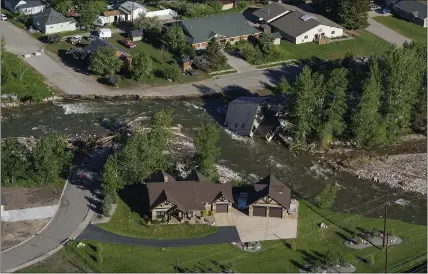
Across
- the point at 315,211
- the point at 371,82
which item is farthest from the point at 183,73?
the point at 315,211

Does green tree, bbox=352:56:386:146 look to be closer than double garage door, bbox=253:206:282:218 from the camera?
No

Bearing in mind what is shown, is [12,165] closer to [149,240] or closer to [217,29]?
[149,240]

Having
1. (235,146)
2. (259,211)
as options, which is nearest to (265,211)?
(259,211)

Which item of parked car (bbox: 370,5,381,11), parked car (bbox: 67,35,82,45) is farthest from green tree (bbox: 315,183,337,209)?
parked car (bbox: 370,5,381,11)

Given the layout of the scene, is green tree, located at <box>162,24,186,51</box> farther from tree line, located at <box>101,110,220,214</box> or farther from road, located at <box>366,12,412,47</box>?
road, located at <box>366,12,412,47</box>

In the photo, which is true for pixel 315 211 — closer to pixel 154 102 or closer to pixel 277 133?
pixel 277 133

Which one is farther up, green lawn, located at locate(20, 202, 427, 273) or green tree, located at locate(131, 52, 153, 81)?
green lawn, located at locate(20, 202, 427, 273)
